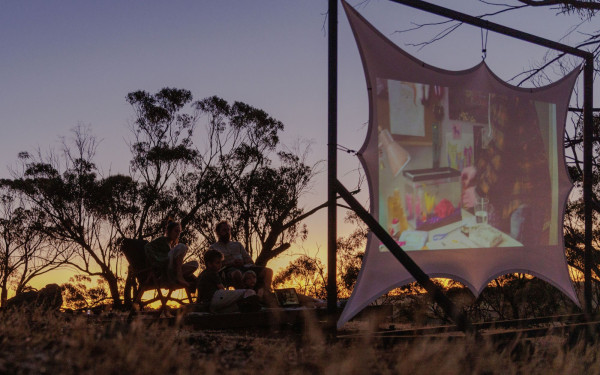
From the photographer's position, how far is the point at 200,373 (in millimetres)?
2922

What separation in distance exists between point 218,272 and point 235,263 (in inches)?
15.3

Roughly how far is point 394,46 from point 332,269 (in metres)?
1.90

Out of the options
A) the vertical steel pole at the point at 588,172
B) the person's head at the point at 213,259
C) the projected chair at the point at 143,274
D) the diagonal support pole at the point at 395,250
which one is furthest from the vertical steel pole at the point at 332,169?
the vertical steel pole at the point at 588,172

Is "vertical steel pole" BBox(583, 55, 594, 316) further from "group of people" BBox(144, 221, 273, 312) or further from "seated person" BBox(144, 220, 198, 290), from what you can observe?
"seated person" BBox(144, 220, 198, 290)

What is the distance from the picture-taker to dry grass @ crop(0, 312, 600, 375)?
9.52 feet

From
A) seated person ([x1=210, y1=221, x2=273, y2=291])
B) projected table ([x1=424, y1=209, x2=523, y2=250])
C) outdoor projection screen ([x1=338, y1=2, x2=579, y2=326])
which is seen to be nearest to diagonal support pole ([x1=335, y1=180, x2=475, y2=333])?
outdoor projection screen ([x1=338, y1=2, x2=579, y2=326])

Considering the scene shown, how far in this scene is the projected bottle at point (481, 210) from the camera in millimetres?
6027

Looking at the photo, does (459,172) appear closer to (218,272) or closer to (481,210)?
(481,210)

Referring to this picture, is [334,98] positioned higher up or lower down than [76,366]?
higher up

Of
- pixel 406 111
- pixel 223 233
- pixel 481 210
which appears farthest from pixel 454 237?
pixel 223 233

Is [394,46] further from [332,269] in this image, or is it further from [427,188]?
[332,269]

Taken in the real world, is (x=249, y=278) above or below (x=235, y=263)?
below

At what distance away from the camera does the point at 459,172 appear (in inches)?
231

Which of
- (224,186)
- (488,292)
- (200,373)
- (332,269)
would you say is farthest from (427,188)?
(224,186)
